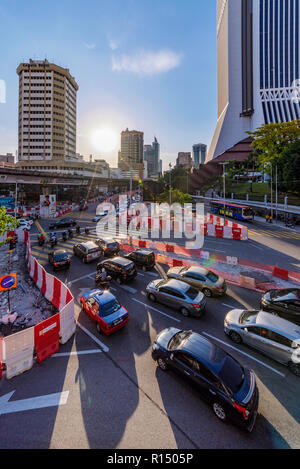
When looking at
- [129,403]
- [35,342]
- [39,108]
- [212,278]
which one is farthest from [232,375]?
[39,108]

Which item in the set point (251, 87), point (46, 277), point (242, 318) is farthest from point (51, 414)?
point (251, 87)

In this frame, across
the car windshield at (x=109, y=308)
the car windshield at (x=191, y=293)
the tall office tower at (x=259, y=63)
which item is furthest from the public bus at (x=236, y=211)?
the tall office tower at (x=259, y=63)

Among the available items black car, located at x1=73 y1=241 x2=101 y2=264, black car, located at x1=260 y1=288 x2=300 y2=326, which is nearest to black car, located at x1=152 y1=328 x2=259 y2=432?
black car, located at x1=260 y1=288 x2=300 y2=326

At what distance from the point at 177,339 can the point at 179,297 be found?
336cm

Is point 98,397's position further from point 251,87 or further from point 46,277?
point 251,87

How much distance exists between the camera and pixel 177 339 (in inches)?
299

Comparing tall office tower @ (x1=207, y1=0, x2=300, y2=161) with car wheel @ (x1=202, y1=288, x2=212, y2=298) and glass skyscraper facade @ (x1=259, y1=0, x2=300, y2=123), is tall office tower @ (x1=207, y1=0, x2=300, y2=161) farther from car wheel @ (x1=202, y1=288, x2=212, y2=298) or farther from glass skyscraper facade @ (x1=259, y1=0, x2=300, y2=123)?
car wheel @ (x1=202, y1=288, x2=212, y2=298)

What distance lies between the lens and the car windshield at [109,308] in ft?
31.8

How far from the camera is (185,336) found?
299 inches

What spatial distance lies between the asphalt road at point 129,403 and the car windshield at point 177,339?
1.04 metres

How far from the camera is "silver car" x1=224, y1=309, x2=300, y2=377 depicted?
7.42m

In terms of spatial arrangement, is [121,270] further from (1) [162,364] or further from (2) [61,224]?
(2) [61,224]

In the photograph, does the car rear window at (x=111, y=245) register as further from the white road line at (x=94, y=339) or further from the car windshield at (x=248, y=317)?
the car windshield at (x=248, y=317)
